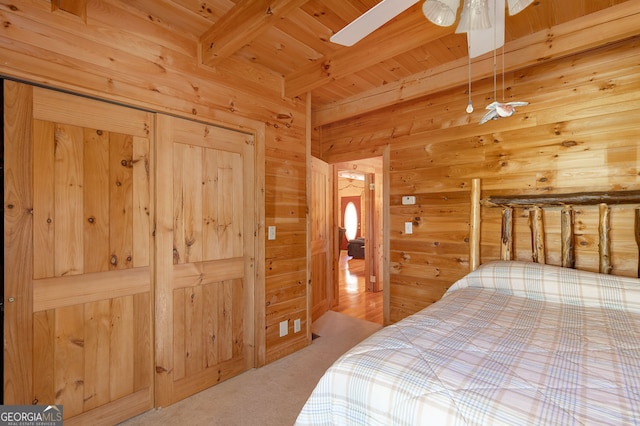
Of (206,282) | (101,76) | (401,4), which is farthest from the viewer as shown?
(206,282)

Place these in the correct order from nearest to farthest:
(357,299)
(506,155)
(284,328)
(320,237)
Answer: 1. (506,155)
2. (284,328)
3. (320,237)
4. (357,299)

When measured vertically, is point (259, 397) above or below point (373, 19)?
below

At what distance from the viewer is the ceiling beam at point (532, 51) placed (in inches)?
69.9

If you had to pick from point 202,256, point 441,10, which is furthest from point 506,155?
point 202,256

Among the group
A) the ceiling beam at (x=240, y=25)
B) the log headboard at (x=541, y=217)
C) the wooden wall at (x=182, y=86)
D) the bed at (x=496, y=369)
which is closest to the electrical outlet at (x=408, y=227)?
the log headboard at (x=541, y=217)

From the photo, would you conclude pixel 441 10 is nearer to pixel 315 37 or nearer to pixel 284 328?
pixel 315 37

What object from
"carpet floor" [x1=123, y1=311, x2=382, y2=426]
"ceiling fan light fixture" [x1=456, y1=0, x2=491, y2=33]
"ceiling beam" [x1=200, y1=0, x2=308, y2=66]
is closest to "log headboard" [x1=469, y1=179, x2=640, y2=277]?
"ceiling fan light fixture" [x1=456, y1=0, x2=491, y2=33]

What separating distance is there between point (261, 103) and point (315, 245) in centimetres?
182

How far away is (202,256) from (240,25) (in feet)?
5.30

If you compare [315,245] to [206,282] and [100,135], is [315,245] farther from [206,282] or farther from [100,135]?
[100,135]

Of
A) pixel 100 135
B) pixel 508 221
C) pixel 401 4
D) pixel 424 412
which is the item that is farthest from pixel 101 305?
pixel 508 221

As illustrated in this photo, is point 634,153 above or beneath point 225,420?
above

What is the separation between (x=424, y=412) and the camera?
0.83 metres

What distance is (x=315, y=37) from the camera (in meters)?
2.14
